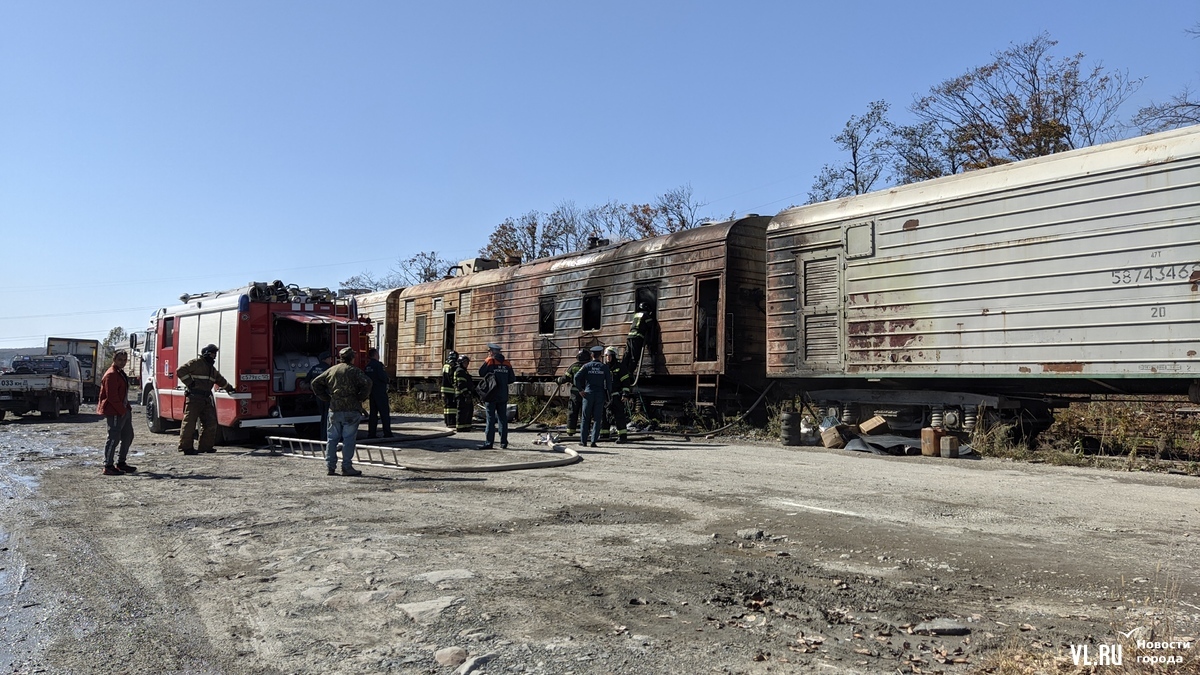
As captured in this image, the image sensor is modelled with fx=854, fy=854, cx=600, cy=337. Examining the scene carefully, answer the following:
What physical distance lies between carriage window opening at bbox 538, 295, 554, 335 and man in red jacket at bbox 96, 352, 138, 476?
10.1 meters

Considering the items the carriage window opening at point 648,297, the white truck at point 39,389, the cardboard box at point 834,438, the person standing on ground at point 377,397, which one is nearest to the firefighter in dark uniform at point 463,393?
the person standing on ground at point 377,397

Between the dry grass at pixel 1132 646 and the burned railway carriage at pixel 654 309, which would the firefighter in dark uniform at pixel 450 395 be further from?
the dry grass at pixel 1132 646

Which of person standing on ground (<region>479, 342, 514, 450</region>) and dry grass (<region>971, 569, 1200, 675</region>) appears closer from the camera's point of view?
dry grass (<region>971, 569, 1200, 675</region>)

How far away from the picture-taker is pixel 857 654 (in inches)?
154

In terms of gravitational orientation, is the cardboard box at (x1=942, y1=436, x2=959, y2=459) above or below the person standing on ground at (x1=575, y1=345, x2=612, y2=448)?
below

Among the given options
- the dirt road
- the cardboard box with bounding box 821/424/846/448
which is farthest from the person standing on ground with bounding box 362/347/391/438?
the cardboard box with bounding box 821/424/846/448

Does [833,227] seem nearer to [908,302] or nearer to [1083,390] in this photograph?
[908,302]

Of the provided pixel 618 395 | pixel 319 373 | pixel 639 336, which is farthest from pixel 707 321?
pixel 319 373

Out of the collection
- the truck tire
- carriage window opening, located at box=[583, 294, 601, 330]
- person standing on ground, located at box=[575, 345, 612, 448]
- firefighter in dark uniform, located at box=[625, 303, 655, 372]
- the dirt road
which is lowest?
the dirt road

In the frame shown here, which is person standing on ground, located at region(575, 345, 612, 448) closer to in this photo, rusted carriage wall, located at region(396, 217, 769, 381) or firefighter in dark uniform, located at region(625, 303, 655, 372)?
rusted carriage wall, located at region(396, 217, 769, 381)

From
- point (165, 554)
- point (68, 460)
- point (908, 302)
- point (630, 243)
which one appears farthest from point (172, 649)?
point (630, 243)

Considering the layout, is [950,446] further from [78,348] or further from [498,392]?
[78,348]

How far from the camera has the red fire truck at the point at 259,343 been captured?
13570mm

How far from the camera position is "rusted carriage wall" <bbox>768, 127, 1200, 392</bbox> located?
996 cm
